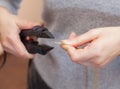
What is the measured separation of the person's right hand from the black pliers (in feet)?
0.04

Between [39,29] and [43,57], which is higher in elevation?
[39,29]

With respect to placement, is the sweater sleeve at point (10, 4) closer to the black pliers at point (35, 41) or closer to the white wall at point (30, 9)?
the black pliers at point (35, 41)

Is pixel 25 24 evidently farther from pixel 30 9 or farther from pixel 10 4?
pixel 30 9

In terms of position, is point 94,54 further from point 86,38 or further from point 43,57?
point 43,57

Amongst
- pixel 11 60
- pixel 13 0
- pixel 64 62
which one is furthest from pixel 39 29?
pixel 11 60

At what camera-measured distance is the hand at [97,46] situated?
0.47 meters

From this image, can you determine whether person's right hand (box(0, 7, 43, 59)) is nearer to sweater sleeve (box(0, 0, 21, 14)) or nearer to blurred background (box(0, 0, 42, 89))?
sweater sleeve (box(0, 0, 21, 14))

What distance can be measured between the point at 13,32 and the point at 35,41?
60mm

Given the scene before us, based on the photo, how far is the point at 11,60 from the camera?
1.89 m

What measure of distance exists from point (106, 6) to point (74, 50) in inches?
4.9

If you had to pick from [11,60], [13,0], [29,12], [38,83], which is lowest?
[11,60]

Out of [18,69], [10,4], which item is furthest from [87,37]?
[18,69]

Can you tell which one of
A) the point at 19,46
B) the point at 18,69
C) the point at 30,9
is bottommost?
the point at 18,69

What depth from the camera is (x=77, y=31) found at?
1.92 feet
